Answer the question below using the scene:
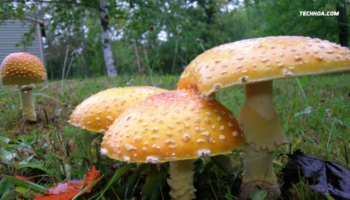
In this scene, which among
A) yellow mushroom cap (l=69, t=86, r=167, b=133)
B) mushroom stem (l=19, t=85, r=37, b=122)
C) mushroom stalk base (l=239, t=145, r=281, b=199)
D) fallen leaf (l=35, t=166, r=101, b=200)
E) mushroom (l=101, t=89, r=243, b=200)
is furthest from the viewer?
mushroom stem (l=19, t=85, r=37, b=122)

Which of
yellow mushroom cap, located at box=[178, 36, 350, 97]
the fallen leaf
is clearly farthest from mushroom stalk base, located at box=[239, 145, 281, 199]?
the fallen leaf

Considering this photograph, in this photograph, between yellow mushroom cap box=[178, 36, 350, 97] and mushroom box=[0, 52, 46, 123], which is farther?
mushroom box=[0, 52, 46, 123]

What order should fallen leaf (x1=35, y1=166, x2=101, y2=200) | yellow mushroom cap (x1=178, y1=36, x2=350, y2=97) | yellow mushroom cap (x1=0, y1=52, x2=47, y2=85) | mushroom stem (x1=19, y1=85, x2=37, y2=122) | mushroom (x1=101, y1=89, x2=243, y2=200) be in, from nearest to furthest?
yellow mushroom cap (x1=178, y1=36, x2=350, y2=97), mushroom (x1=101, y1=89, x2=243, y2=200), fallen leaf (x1=35, y1=166, x2=101, y2=200), yellow mushroom cap (x1=0, y1=52, x2=47, y2=85), mushroom stem (x1=19, y1=85, x2=37, y2=122)

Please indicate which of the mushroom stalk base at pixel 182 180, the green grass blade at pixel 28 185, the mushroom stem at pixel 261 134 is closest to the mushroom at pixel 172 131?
the mushroom stem at pixel 261 134

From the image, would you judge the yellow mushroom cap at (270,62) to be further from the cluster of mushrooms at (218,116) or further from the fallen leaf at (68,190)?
the fallen leaf at (68,190)

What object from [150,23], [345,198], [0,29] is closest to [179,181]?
[345,198]

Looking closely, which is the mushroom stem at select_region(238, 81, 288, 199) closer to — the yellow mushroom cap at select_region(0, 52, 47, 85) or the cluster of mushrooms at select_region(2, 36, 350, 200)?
the cluster of mushrooms at select_region(2, 36, 350, 200)

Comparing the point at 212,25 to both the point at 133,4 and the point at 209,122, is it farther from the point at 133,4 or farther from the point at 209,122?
the point at 209,122
